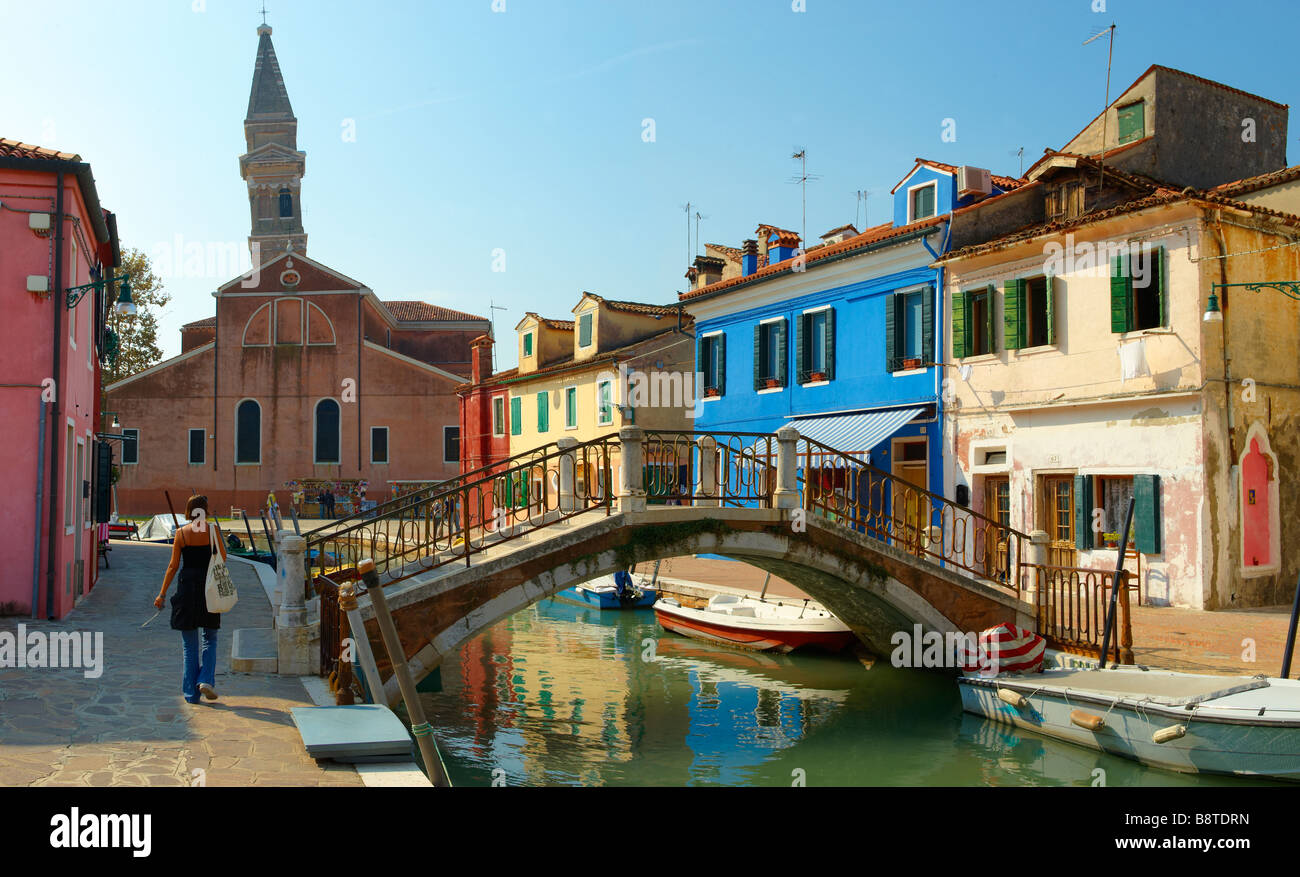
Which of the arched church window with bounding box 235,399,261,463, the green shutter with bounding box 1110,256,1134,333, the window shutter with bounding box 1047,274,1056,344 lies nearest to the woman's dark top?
the green shutter with bounding box 1110,256,1134,333

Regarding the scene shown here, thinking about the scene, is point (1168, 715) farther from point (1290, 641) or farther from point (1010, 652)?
point (1010, 652)

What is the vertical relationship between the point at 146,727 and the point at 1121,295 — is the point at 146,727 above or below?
below

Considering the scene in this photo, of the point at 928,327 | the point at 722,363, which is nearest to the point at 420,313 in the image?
the point at 722,363

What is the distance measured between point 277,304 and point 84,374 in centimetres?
2763

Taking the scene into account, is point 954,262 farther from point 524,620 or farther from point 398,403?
point 398,403

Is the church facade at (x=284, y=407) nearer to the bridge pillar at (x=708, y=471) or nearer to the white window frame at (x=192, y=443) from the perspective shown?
the white window frame at (x=192, y=443)

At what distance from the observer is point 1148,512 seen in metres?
14.9

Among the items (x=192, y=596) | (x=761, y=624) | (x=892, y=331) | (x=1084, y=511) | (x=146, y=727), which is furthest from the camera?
(x=892, y=331)

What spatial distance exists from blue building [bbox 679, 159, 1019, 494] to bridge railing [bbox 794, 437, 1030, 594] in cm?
91

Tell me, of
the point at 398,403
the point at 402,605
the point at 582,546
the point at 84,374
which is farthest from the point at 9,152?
the point at 398,403

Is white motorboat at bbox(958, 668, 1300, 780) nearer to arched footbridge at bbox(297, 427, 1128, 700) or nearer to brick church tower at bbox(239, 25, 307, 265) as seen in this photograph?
arched footbridge at bbox(297, 427, 1128, 700)

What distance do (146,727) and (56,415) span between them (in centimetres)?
599
